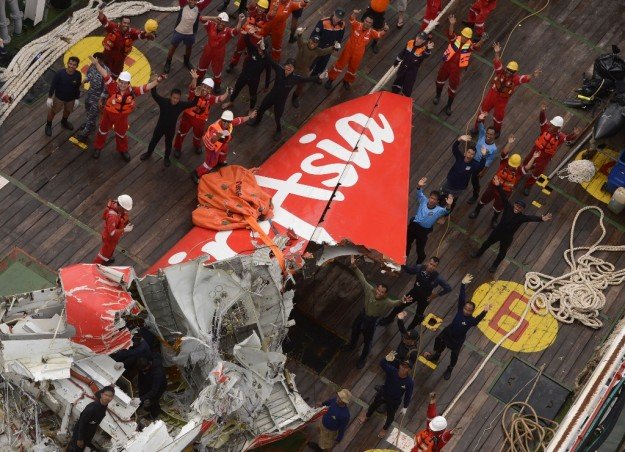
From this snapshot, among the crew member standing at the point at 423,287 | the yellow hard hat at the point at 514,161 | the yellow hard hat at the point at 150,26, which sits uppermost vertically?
the yellow hard hat at the point at 514,161

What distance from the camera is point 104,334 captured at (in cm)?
1809

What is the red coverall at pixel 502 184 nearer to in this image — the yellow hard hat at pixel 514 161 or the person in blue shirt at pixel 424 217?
the yellow hard hat at pixel 514 161

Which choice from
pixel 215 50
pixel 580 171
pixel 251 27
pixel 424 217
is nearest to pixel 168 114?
pixel 215 50

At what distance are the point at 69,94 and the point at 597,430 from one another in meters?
10.8

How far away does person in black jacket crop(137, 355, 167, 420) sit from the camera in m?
18.7

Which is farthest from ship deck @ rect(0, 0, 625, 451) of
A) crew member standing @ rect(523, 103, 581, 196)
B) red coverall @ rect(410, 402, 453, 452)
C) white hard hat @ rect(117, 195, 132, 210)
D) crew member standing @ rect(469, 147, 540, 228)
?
white hard hat @ rect(117, 195, 132, 210)

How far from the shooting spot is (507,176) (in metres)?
23.8

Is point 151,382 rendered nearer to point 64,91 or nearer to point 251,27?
point 64,91

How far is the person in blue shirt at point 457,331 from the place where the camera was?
21125mm

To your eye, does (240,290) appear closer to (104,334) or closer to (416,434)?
(104,334)

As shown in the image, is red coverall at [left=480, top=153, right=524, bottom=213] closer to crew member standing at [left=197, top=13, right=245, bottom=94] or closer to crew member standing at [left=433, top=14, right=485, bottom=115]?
crew member standing at [left=433, top=14, right=485, bottom=115]

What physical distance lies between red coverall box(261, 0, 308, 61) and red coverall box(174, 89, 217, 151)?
251cm

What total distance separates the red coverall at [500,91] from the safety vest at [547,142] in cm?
128

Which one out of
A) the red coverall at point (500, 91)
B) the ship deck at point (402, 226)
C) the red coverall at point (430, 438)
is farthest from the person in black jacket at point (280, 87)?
the red coverall at point (430, 438)
